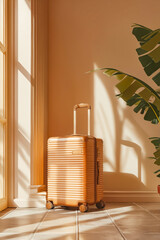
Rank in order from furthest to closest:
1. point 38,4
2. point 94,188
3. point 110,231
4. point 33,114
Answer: point 38,4 → point 33,114 → point 94,188 → point 110,231

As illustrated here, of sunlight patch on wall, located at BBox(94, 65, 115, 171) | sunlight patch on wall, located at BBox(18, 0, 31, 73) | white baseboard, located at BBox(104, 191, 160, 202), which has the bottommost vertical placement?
white baseboard, located at BBox(104, 191, 160, 202)

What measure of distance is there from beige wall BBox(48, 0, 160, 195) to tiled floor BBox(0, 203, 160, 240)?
1.81 feet

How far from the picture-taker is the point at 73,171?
258 centimetres

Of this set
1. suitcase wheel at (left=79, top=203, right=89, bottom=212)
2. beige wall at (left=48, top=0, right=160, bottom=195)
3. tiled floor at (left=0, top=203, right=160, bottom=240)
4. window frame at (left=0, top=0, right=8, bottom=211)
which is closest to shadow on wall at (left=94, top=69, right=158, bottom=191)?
beige wall at (left=48, top=0, right=160, bottom=195)

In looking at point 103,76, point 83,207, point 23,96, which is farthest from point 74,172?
point 103,76

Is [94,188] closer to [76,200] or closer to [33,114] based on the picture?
[76,200]

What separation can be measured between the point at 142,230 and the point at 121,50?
1.94m

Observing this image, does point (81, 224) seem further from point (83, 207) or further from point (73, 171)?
point (73, 171)

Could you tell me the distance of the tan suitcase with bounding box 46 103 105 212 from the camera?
254 cm

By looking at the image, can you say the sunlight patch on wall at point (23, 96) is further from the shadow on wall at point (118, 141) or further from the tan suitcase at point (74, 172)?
the shadow on wall at point (118, 141)

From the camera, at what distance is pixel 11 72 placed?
9.07 ft

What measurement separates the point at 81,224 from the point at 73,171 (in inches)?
24.4

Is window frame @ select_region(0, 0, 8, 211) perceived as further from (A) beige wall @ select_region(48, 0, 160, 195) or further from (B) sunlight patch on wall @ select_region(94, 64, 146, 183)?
(B) sunlight patch on wall @ select_region(94, 64, 146, 183)

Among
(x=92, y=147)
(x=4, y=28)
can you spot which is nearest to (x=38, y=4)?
(x=4, y=28)
